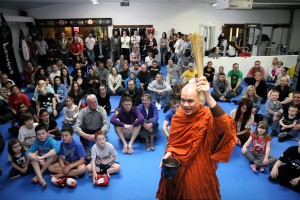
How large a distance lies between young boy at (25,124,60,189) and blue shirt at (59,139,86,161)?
3.8 inches

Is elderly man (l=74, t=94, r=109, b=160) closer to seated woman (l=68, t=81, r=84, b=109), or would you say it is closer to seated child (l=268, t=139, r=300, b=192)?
seated woman (l=68, t=81, r=84, b=109)

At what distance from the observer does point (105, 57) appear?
10.9m

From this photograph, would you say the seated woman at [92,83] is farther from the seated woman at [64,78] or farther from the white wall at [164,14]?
the white wall at [164,14]

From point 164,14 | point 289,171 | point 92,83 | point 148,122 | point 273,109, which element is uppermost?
point 164,14

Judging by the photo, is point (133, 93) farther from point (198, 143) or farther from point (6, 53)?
point (6, 53)

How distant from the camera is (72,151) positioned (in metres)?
3.53

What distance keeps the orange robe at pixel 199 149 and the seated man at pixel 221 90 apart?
5.11 meters

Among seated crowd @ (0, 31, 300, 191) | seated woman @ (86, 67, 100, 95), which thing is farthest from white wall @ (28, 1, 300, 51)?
seated woman @ (86, 67, 100, 95)

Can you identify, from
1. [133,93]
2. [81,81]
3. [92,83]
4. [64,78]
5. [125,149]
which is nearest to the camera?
[125,149]

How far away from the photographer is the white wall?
11.4 meters

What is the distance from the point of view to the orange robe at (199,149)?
1671mm

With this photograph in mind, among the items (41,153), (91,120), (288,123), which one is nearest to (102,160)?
(41,153)

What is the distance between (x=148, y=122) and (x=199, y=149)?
109 inches

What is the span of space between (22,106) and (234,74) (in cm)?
601
